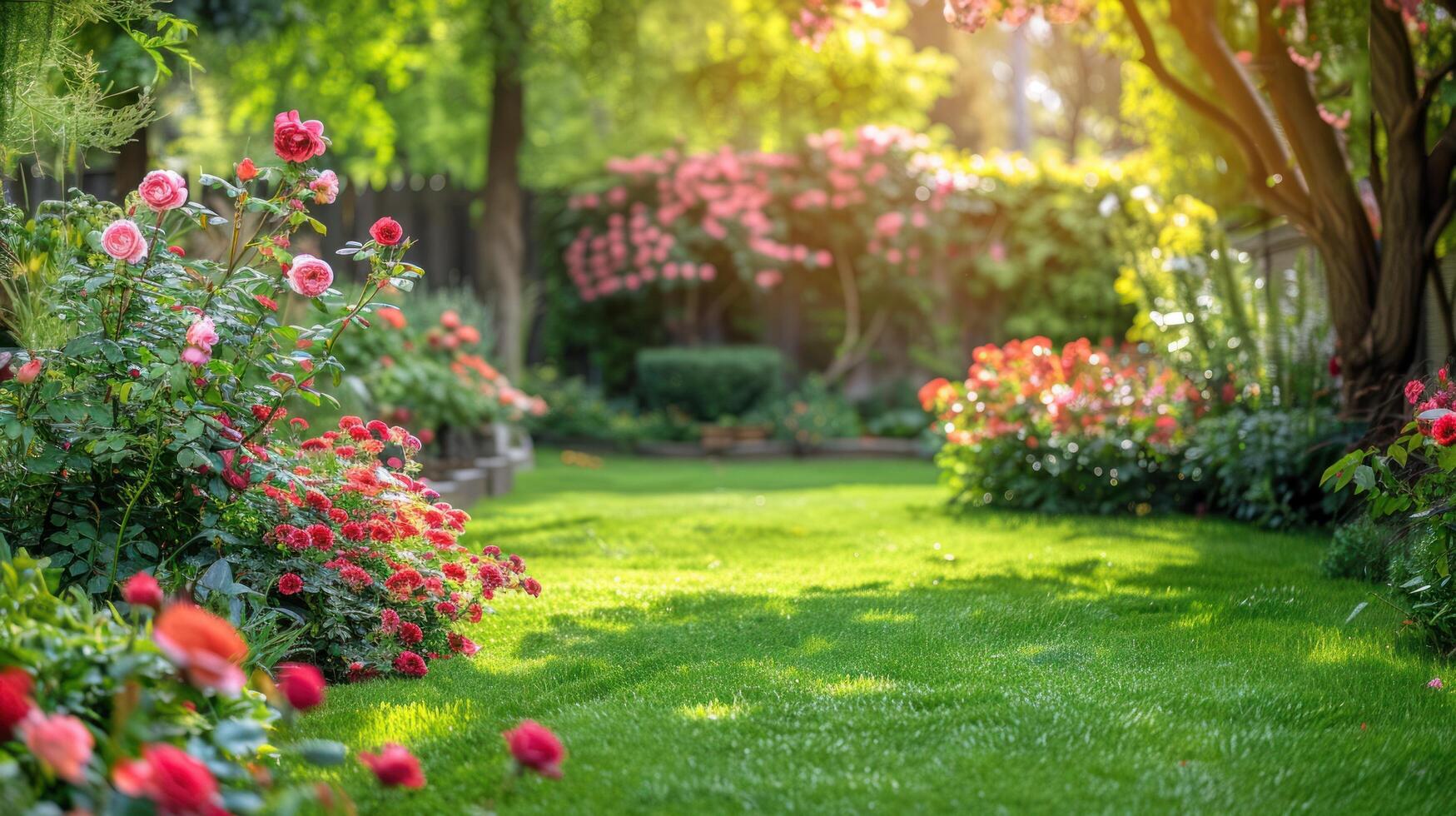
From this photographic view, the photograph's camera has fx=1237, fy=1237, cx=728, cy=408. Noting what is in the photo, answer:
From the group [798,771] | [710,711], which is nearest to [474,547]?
[710,711]

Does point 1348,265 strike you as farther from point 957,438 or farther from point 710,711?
point 710,711

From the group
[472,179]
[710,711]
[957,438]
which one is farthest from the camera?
[472,179]

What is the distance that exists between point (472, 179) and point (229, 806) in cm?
1569

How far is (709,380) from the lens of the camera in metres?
11.8

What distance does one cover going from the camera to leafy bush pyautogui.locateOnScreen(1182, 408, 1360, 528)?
223 inches

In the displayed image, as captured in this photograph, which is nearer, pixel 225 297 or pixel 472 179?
pixel 225 297

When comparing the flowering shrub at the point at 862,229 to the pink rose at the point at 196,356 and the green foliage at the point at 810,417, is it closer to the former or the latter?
the green foliage at the point at 810,417

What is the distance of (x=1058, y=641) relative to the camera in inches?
145

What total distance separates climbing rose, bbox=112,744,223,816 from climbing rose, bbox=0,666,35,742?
12.1 inches

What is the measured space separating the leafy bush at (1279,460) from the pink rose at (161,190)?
4591 millimetres

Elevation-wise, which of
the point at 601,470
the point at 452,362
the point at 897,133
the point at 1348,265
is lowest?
the point at 601,470

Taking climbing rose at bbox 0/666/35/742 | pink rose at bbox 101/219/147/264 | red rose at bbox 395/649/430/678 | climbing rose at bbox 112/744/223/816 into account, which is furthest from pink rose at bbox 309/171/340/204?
climbing rose at bbox 112/744/223/816

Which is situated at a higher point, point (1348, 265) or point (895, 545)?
point (1348, 265)

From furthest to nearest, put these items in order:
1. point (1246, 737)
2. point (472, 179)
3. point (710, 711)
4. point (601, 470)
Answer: point (472, 179)
point (601, 470)
point (710, 711)
point (1246, 737)
